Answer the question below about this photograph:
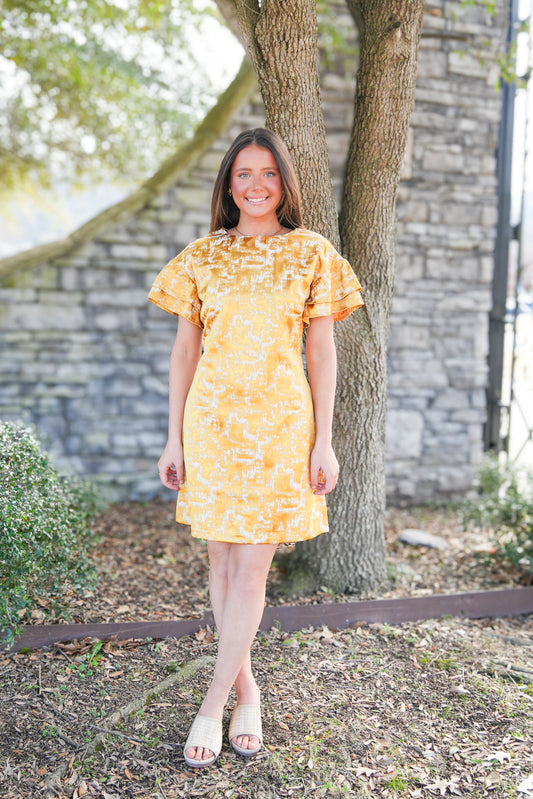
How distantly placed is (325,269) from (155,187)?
2.83 m

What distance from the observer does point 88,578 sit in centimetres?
245

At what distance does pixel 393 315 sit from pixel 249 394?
10.2 feet

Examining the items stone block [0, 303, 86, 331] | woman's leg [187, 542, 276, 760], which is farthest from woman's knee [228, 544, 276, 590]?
stone block [0, 303, 86, 331]

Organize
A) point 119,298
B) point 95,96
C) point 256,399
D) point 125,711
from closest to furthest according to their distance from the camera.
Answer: point 256,399, point 125,711, point 119,298, point 95,96

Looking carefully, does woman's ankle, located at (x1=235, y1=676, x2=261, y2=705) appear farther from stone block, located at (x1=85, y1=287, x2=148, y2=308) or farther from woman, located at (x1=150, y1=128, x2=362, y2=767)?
stone block, located at (x1=85, y1=287, x2=148, y2=308)

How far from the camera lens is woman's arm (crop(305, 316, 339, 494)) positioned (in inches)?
68.8

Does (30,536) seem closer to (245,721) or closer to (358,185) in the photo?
(245,721)

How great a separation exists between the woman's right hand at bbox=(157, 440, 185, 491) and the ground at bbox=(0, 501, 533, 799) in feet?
2.43

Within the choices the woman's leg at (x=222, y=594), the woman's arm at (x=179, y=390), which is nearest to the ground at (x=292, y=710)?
the woman's leg at (x=222, y=594)

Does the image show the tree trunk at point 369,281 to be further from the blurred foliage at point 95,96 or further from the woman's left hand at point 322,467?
the blurred foliage at point 95,96

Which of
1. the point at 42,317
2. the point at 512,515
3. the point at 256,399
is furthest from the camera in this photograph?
the point at 42,317

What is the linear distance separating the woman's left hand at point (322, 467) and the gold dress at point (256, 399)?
0.02 metres

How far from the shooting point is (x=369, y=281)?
8.70 ft

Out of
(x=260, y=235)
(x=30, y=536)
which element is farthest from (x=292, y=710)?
(x=260, y=235)
